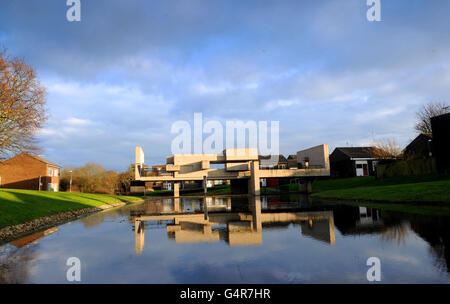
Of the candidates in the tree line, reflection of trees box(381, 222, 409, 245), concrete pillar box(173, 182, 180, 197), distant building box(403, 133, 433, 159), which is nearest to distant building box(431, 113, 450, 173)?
distant building box(403, 133, 433, 159)

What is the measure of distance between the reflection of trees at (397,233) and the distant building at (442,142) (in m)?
26.2

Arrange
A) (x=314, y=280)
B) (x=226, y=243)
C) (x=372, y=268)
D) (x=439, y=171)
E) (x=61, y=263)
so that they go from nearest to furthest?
(x=314, y=280), (x=372, y=268), (x=61, y=263), (x=226, y=243), (x=439, y=171)

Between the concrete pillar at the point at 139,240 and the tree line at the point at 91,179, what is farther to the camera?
the tree line at the point at 91,179

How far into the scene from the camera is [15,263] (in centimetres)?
712

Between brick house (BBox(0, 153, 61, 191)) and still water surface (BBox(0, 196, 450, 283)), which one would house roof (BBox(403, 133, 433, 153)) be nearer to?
still water surface (BBox(0, 196, 450, 283))

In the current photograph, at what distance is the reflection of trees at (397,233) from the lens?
8625 millimetres

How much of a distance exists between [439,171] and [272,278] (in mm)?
35049

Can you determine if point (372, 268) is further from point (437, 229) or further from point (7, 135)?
point (7, 135)

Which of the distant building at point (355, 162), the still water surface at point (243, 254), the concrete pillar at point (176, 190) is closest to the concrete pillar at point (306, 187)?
the distant building at point (355, 162)

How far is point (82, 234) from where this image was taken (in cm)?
1184

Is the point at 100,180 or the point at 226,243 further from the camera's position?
the point at 100,180

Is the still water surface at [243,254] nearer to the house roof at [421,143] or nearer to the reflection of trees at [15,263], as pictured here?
the reflection of trees at [15,263]

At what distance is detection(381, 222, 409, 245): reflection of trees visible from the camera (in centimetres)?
862
